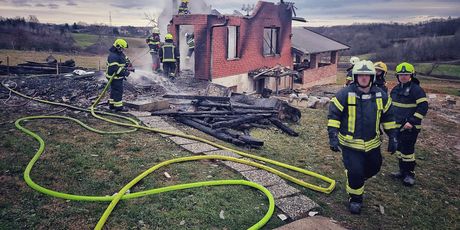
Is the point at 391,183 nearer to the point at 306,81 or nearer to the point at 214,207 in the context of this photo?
the point at 214,207

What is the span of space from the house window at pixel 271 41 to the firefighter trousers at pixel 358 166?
1556 cm

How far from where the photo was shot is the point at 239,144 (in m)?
7.33

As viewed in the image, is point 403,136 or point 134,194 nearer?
point 134,194

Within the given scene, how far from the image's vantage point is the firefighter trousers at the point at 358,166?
14.6 ft

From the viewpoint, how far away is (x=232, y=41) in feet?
54.5

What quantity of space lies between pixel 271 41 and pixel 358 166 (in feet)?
53.5

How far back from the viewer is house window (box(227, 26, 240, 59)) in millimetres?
16328

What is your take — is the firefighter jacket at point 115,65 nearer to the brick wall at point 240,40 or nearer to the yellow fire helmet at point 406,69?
the brick wall at point 240,40

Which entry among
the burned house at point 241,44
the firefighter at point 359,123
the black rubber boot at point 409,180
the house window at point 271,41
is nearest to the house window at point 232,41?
the burned house at point 241,44

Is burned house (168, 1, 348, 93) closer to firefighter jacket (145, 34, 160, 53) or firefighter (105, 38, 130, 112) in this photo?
firefighter jacket (145, 34, 160, 53)

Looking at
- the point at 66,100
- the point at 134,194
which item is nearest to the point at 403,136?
the point at 134,194

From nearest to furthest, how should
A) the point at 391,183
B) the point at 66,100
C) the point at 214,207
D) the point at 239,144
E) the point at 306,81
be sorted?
1. the point at 214,207
2. the point at 391,183
3. the point at 239,144
4. the point at 66,100
5. the point at 306,81

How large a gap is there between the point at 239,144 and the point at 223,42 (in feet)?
30.3

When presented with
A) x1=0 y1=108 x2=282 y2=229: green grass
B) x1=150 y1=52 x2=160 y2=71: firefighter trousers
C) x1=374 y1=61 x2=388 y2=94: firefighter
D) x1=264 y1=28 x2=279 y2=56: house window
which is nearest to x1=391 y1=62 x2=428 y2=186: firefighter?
x1=374 y1=61 x2=388 y2=94: firefighter
